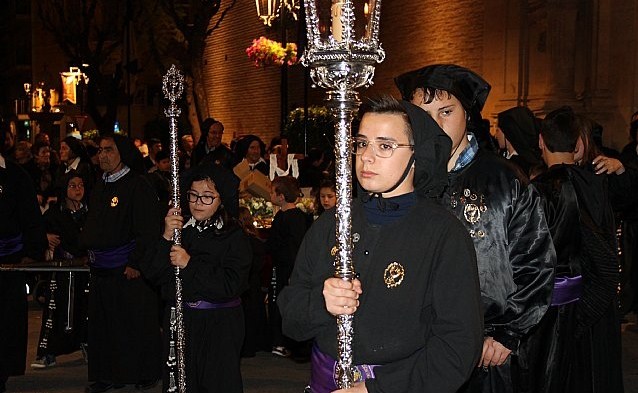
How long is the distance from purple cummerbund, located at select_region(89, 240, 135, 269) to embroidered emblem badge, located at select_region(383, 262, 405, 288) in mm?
5330

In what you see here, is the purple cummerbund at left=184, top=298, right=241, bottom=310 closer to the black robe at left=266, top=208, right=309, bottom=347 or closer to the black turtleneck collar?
the black robe at left=266, top=208, right=309, bottom=347

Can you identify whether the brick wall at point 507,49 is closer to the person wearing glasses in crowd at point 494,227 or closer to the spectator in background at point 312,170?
the spectator in background at point 312,170

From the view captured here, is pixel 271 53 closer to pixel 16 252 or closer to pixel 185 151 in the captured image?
pixel 185 151

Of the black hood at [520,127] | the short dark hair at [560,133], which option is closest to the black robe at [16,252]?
the black hood at [520,127]

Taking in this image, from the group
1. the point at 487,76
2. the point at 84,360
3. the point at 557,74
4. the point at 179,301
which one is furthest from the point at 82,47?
the point at 179,301

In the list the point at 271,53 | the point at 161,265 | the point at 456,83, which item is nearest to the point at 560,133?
the point at 456,83

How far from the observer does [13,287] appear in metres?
8.44

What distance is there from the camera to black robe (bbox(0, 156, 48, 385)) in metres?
8.37

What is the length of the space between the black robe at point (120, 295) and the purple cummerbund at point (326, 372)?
474 centimetres

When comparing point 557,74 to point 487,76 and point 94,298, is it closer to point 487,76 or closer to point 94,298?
point 487,76

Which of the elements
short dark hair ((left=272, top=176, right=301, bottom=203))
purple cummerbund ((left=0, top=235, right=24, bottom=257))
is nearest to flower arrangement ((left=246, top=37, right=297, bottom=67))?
short dark hair ((left=272, top=176, right=301, bottom=203))

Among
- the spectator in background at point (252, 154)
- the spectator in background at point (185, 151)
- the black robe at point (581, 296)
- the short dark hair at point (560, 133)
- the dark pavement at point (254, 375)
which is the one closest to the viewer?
the black robe at point (581, 296)

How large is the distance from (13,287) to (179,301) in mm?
2568

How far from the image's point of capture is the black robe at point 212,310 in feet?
21.7
